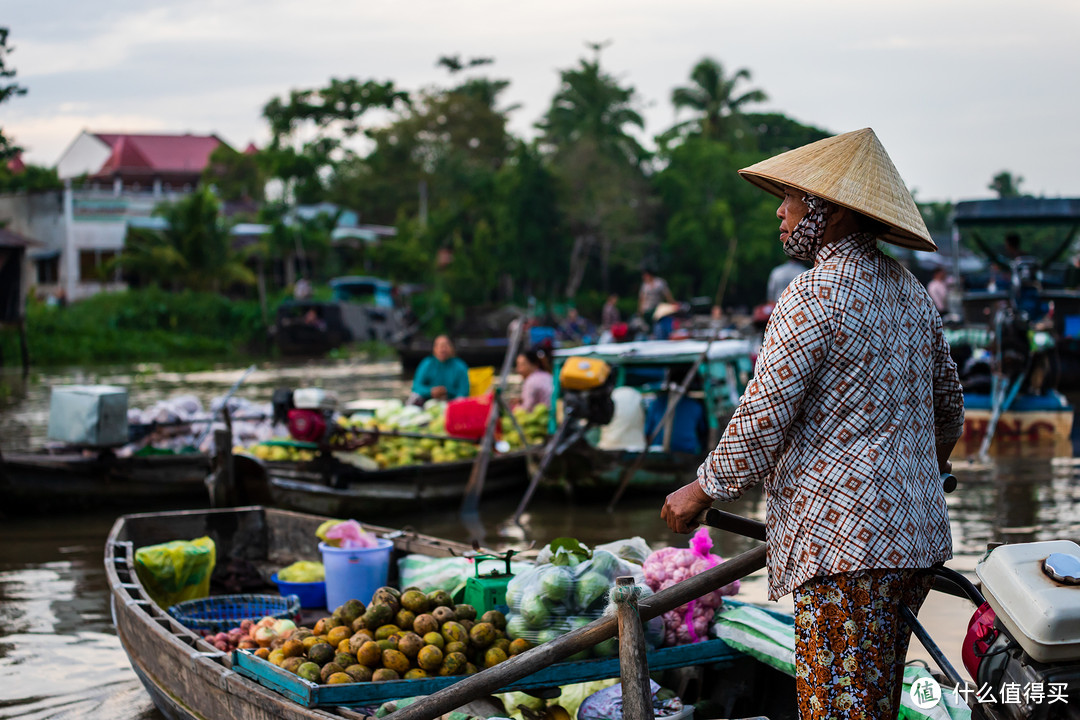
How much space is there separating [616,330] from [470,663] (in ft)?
28.3

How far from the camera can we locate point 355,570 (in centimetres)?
434

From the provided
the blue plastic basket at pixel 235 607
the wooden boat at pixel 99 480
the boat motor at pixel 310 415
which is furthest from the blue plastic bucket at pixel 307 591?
the wooden boat at pixel 99 480

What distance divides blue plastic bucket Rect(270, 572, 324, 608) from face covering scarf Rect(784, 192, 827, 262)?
3218 mm

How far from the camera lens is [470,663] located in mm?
3234

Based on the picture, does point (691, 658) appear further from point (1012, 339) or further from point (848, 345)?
point (1012, 339)

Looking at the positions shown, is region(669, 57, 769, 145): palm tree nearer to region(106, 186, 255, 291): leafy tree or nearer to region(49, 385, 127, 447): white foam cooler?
region(106, 186, 255, 291): leafy tree

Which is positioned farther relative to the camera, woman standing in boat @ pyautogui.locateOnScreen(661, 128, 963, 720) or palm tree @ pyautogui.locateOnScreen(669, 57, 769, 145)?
palm tree @ pyautogui.locateOnScreen(669, 57, 769, 145)

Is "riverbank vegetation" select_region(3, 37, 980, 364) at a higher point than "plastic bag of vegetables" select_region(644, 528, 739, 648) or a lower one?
higher

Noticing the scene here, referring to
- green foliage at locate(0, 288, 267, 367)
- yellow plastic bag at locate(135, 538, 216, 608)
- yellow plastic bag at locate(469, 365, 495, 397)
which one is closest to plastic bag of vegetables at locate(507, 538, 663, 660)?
yellow plastic bag at locate(135, 538, 216, 608)

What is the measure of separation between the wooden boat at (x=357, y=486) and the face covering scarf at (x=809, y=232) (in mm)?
4970

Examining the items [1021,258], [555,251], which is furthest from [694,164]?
[1021,258]

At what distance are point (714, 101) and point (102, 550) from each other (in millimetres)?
36987

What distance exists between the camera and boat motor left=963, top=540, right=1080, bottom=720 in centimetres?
183

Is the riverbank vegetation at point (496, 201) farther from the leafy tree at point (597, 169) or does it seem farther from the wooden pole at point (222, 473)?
the wooden pole at point (222, 473)
